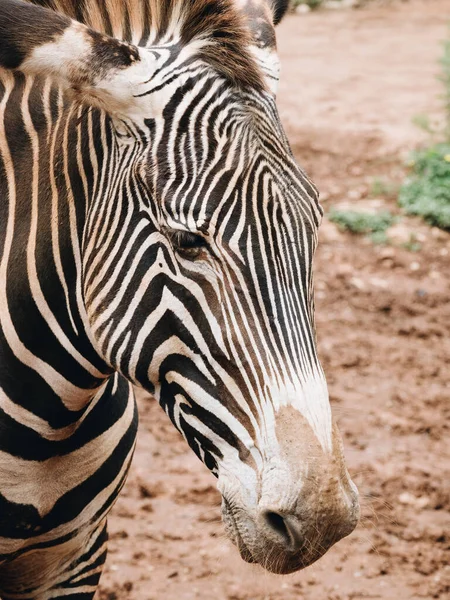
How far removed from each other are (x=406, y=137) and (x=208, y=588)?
671 cm

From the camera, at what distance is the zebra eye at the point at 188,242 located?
1.94m

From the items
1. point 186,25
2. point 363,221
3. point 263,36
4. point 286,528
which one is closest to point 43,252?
point 186,25

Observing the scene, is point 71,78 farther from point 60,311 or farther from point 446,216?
point 446,216

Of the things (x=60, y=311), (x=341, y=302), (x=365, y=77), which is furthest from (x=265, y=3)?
(x=365, y=77)

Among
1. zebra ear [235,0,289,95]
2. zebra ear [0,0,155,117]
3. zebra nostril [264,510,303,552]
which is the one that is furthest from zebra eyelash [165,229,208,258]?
zebra nostril [264,510,303,552]

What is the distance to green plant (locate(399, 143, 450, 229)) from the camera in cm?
758

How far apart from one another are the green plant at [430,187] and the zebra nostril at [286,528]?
19.7 ft

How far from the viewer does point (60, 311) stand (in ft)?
7.41

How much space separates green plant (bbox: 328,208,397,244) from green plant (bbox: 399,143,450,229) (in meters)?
0.32

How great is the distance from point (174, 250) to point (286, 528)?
0.70 meters

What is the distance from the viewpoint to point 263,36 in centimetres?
231

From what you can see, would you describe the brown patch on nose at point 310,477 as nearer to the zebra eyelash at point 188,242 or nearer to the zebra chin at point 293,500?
the zebra chin at point 293,500

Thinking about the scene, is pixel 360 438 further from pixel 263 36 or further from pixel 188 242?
pixel 188 242

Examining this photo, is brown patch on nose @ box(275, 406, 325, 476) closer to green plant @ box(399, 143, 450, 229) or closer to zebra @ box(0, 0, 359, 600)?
zebra @ box(0, 0, 359, 600)
